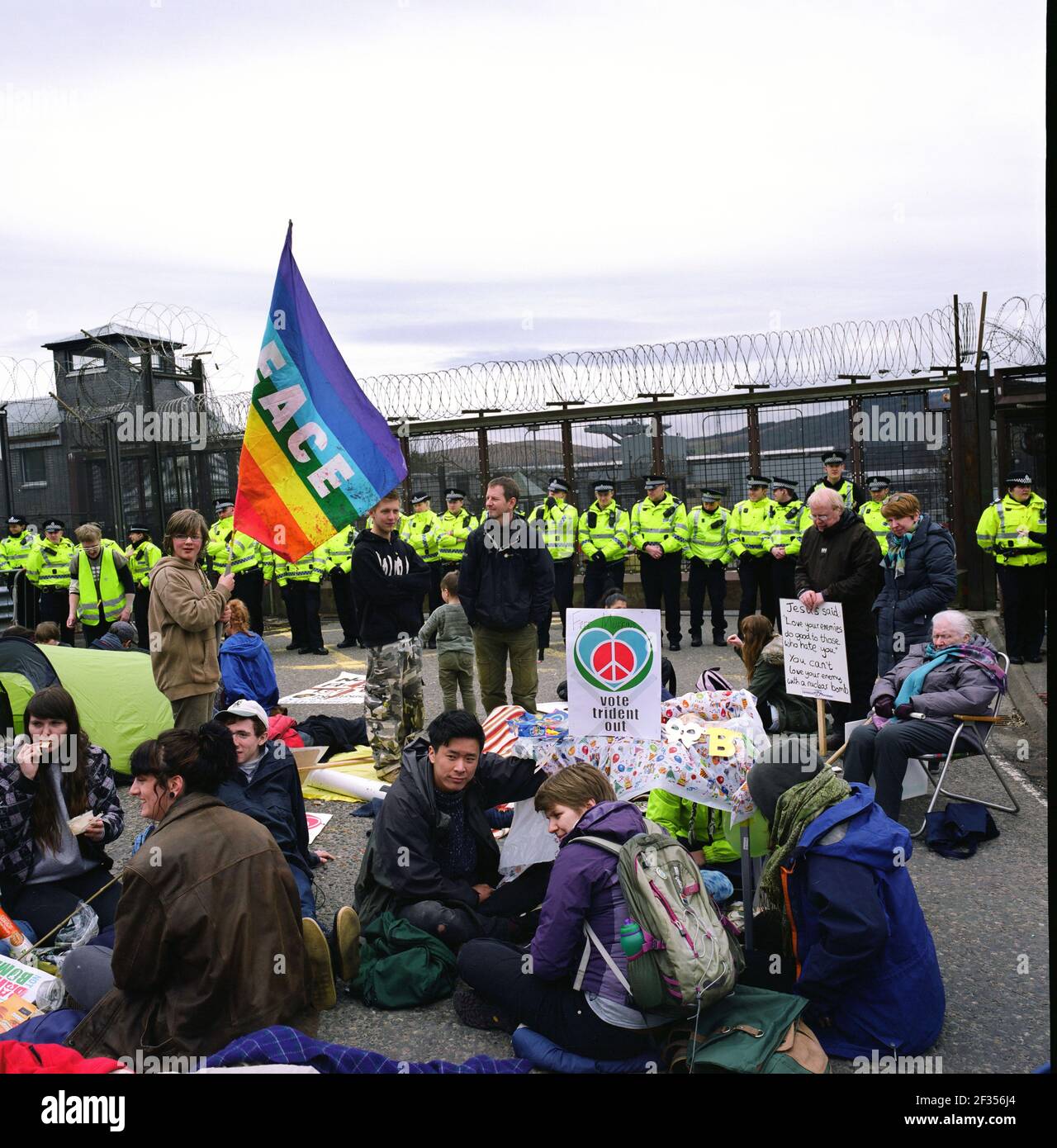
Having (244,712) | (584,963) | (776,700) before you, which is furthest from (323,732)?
(584,963)

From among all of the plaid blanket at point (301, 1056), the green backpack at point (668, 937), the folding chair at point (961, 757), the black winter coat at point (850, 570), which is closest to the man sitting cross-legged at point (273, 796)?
the plaid blanket at point (301, 1056)

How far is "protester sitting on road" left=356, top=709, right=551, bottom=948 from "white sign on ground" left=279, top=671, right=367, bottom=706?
5218 mm

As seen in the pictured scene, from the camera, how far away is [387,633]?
826 centimetres

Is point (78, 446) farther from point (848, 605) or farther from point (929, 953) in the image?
point (929, 953)

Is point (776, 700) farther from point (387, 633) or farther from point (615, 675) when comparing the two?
point (387, 633)

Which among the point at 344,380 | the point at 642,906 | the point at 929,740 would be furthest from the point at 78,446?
the point at 642,906

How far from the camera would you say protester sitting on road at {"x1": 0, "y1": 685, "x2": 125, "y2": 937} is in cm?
501

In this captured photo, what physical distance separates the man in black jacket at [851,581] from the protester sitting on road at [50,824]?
4674 mm

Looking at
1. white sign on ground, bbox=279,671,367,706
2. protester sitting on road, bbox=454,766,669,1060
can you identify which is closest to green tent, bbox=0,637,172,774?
white sign on ground, bbox=279,671,367,706

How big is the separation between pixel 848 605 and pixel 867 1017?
13.1 ft

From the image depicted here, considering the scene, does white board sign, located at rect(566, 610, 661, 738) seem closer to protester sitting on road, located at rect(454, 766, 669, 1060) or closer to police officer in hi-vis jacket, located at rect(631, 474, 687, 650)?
protester sitting on road, located at rect(454, 766, 669, 1060)

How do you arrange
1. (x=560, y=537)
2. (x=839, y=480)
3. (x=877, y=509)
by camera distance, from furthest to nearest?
(x=560, y=537) < (x=839, y=480) < (x=877, y=509)

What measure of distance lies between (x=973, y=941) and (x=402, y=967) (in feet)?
8.21

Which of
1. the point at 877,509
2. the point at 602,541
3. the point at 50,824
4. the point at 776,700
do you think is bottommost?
the point at 50,824
